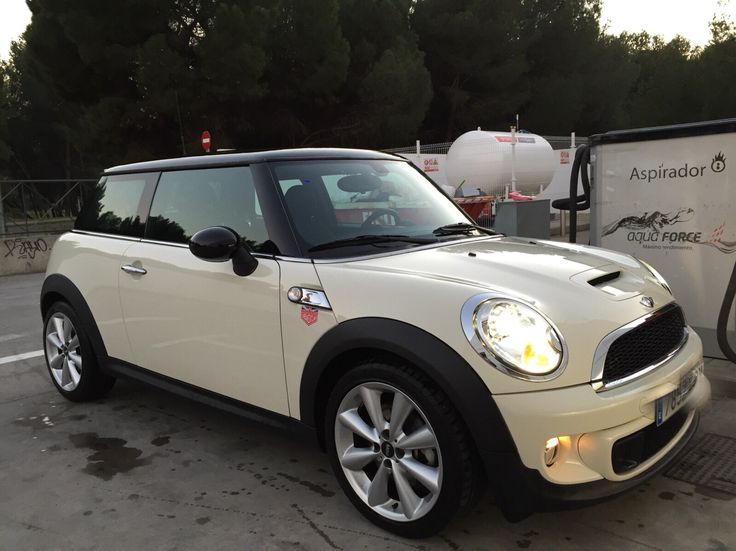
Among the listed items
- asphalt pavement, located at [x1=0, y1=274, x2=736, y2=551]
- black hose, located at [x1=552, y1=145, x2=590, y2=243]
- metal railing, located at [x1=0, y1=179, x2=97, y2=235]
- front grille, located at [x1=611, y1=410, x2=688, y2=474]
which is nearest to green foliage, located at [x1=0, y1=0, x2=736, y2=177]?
metal railing, located at [x1=0, y1=179, x2=97, y2=235]

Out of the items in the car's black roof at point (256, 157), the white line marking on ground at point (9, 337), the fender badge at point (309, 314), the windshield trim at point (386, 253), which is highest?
the car's black roof at point (256, 157)

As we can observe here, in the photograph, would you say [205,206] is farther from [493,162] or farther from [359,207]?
[493,162]

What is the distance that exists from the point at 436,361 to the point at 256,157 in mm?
1579

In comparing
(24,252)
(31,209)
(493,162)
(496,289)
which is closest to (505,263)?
(496,289)

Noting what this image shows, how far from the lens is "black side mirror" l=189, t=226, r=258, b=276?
9.59 feet

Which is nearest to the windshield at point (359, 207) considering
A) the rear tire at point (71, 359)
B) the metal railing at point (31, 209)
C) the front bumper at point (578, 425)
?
the front bumper at point (578, 425)

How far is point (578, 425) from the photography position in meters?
2.20

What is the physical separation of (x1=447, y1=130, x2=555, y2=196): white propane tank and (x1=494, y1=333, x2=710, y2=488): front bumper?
52.2ft

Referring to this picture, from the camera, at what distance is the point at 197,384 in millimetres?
3412

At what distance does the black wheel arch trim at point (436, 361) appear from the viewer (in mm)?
2238

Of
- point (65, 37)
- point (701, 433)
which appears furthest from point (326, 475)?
point (65, 37)

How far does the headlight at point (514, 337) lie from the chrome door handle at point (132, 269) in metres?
2.09

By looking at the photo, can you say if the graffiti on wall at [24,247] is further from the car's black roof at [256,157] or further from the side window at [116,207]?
the car's black roof at [256,157]

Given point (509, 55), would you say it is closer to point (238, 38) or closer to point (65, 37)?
point (238, 38)
